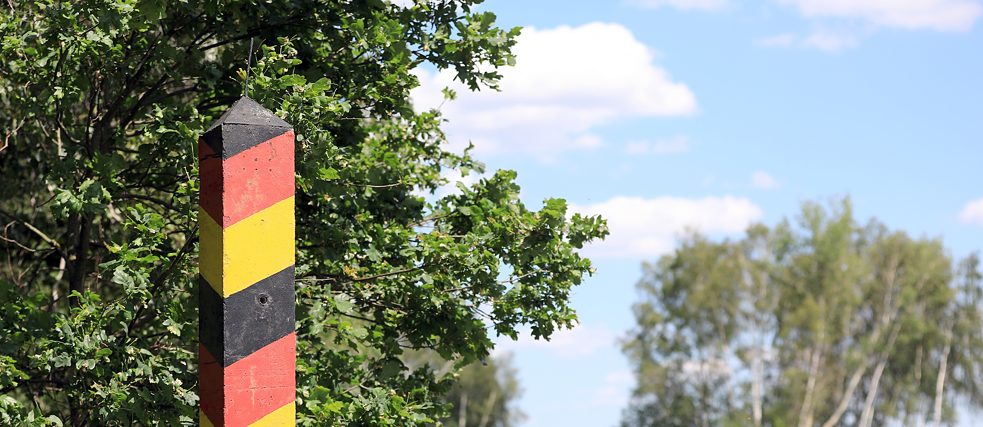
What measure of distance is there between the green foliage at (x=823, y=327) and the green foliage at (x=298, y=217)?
144 ft

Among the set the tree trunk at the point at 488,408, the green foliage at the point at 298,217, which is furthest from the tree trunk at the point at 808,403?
the green foliage at the point at 298,217

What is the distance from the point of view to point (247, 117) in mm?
3619

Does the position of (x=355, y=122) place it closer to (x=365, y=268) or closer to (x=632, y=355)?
(x=365, y=268)

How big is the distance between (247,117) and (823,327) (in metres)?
53.0

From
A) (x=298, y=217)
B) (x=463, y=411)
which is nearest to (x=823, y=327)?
(x=463, y=411)

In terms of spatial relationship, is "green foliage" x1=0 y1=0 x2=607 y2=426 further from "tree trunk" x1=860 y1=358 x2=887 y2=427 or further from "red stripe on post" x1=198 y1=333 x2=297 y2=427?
"tree trunk" x1=860 y1=358 x2=887 y2=427

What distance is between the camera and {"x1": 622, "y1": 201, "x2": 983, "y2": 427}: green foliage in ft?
180

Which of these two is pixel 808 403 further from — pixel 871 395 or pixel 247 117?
pixel 247 117

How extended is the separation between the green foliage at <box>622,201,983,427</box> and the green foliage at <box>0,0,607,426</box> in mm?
43856

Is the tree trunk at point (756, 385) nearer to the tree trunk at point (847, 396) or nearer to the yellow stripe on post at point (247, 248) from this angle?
the tree trunk at point (847, 396)

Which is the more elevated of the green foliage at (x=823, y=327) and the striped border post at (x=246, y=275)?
the green foliage at (x=823, y=327)

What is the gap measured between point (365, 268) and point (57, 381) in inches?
114

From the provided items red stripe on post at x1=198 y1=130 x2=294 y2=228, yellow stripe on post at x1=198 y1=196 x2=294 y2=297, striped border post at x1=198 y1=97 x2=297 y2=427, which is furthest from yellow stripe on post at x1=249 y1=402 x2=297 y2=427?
red stripe on post at x1=198 y1=130 x2=294 y2=228

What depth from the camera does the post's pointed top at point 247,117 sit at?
3.59 m
